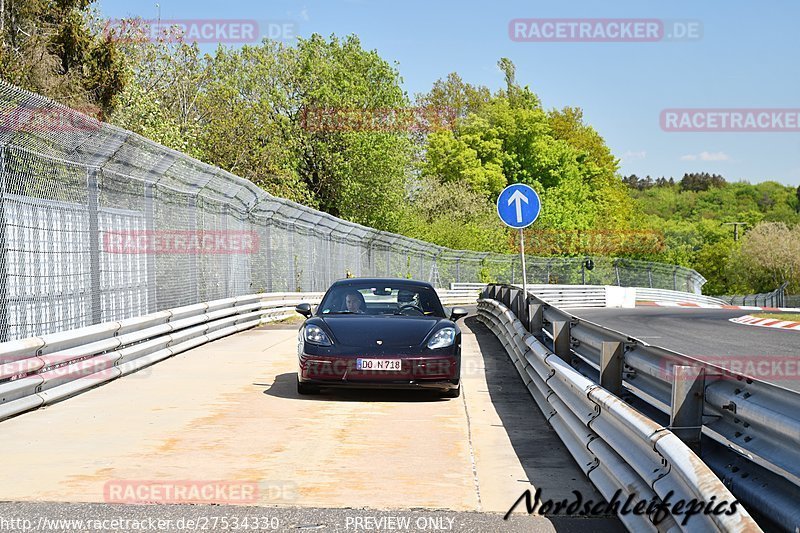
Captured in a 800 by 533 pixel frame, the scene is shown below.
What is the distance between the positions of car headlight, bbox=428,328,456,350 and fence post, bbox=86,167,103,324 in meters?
4.06

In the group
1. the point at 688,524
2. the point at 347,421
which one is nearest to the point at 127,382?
the point at 347,421

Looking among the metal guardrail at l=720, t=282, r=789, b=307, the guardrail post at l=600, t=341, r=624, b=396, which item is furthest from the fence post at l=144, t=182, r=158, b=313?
the metal guardrail at l=720, t=282, r=789, b=307

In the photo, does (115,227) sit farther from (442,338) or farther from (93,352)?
(442,338)

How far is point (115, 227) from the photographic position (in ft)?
41.7

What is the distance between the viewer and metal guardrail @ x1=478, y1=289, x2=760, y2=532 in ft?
13.1

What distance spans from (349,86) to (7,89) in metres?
44.7

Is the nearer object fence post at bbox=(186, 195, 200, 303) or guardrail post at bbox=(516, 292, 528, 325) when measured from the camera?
guardrail post at bbox=(516, 292, 528, 325)

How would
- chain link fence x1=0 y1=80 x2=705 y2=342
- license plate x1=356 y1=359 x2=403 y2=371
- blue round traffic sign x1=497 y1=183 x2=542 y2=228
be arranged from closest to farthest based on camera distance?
chain link fence x1=0 y1=80 x2=705 y2=342
license plate x1=356 y1=359 x2=403 y2=371
blue round traffic sign x1=497 y1=183 x2=542 y2=228

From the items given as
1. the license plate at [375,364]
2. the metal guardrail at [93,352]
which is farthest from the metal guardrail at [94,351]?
the license plate at [375,364]

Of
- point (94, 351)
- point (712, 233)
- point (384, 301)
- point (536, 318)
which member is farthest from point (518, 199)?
point (712, 233)

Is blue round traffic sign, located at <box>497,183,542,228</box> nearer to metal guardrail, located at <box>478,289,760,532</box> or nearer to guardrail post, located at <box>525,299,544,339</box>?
guardrail post, located at <box>525,299,544,339</box>

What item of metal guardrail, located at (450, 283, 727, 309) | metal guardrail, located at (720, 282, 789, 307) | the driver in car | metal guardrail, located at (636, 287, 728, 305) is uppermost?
the driver in car

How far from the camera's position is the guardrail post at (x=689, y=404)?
16.7ft

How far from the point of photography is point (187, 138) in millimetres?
43062
